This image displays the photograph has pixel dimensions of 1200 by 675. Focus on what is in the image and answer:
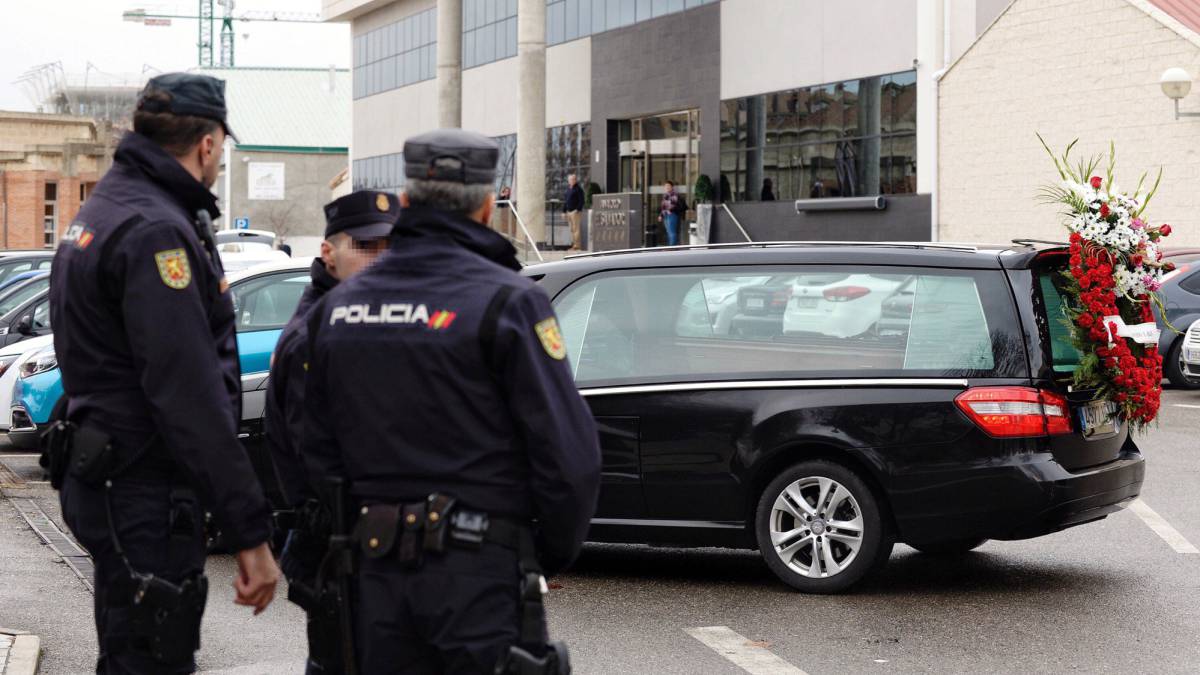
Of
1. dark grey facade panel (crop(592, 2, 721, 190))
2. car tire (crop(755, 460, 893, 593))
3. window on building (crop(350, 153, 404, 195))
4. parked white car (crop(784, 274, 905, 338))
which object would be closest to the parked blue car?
car tire (crop(755, 460, 893, 593))

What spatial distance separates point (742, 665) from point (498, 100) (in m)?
45.4

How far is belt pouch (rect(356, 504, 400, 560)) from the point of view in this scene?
345cm

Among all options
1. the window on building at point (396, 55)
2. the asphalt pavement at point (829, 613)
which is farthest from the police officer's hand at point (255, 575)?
the window on building at point (396, 55)

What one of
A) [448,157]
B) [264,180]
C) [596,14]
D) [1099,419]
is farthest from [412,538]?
[264,180]

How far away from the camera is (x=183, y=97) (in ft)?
12.9

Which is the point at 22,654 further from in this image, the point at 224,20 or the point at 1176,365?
the point at 224,20

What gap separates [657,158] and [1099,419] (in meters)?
34.7

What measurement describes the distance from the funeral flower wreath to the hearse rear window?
42cm

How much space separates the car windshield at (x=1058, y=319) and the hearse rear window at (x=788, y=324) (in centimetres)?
27

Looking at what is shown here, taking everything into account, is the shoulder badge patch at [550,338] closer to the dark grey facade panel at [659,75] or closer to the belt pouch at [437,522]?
the belt pouch at [437,522]

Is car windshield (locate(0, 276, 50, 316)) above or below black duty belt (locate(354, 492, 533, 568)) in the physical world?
above

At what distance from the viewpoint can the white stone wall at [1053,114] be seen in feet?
85.3

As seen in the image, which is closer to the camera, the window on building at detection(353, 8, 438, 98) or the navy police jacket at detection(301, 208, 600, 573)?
the navy police jacket at detection(301, 208, 600, 573)

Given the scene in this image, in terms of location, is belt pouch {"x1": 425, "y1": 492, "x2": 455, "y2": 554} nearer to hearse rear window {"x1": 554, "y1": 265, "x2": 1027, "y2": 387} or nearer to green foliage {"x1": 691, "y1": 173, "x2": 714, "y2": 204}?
hearse rear window {"x1": 554, "y1": 265, "x2": 1027, "y2": 387}
